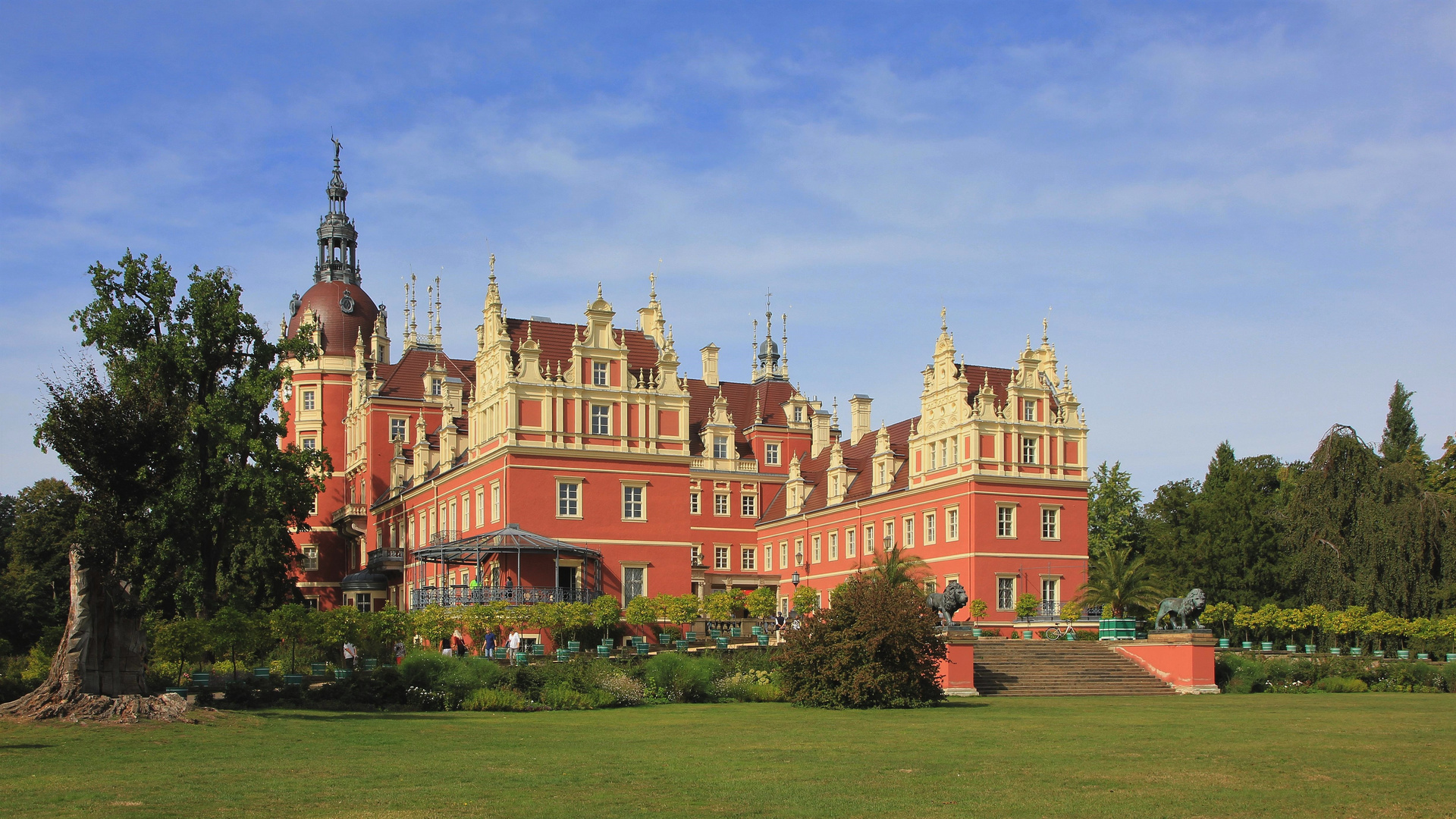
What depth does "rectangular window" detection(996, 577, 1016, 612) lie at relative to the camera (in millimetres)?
51406

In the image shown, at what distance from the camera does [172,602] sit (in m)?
45.0

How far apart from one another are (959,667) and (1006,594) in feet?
66.0

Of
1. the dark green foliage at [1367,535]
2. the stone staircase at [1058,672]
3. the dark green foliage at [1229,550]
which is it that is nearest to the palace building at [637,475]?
the dark green foliage at [1229,550]

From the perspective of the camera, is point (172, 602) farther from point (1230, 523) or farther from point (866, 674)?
point (1230, 523)

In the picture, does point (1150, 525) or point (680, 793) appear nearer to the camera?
point (680, 793)

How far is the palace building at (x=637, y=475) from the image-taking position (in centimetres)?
4800

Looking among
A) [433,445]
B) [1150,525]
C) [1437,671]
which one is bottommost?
[1437,671]

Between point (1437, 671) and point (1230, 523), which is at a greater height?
point (1230, 523)

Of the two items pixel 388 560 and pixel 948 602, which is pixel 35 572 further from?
pixel 948 602

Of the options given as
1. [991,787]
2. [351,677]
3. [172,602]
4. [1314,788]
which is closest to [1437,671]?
[1314,788]

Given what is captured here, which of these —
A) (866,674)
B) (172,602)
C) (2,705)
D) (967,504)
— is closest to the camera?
(2,705)

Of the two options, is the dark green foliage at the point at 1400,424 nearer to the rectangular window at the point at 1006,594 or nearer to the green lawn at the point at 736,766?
the rectangular window at the point at 1006,594

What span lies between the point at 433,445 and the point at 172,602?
59.6 feet

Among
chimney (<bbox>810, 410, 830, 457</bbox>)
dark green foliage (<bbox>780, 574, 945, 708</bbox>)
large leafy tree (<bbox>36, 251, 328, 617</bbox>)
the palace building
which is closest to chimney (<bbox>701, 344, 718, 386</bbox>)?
the palace building
